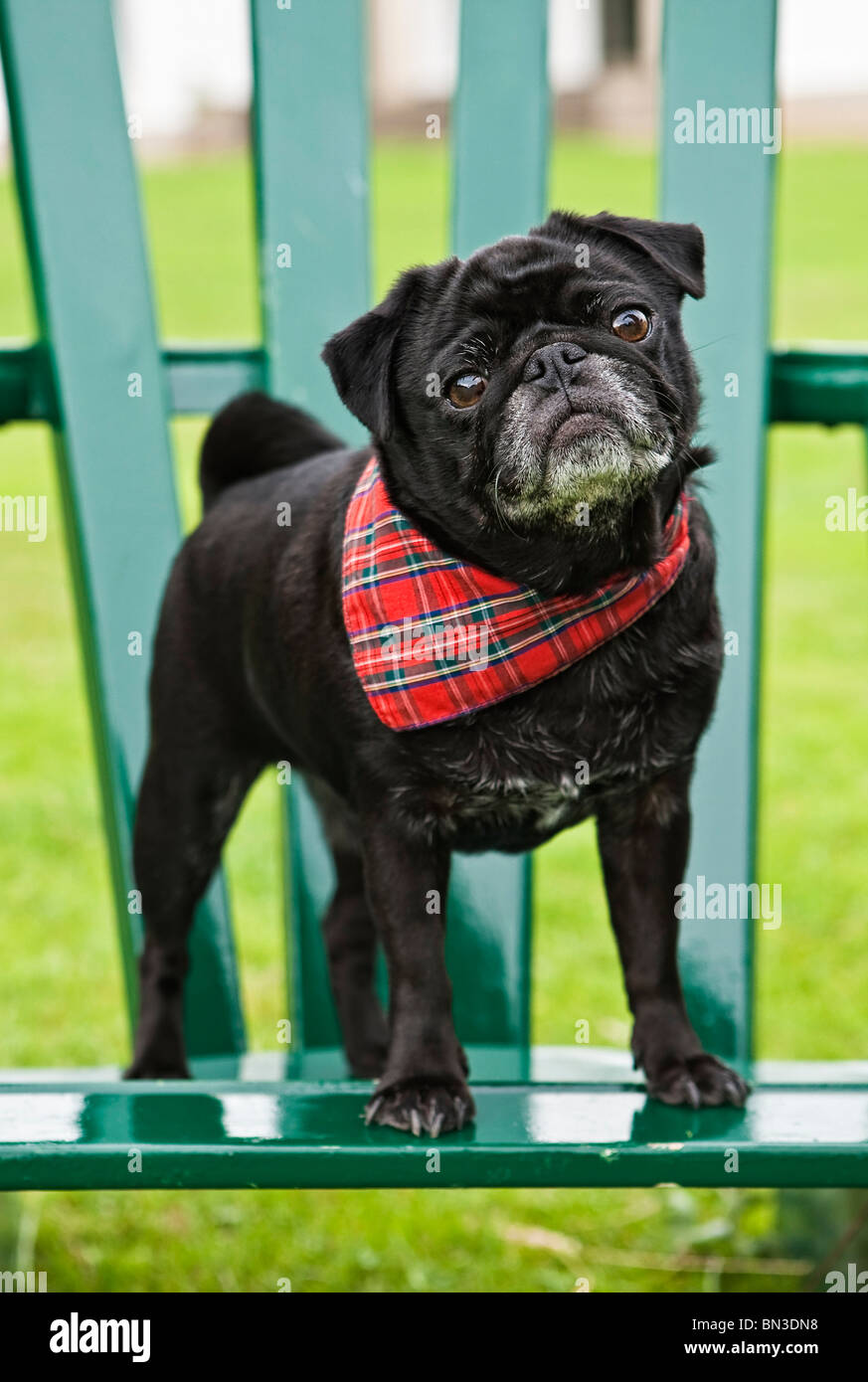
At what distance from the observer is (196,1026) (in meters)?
3.03

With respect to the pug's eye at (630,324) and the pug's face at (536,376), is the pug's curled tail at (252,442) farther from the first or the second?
the pug's eye at (630,324)

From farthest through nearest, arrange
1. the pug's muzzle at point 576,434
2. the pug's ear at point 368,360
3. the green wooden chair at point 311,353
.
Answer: the green wooden chair at point 311,353
the pug's ear at point 368,360
the pug's muzzle at point 576,434

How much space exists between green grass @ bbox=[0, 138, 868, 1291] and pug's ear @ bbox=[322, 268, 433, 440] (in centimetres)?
121

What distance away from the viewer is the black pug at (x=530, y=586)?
1.96m

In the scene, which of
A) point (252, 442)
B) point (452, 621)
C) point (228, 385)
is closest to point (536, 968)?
point (228, 385)

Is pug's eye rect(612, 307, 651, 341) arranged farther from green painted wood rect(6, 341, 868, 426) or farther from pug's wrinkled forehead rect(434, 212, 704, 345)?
green painted wood rect(6, 341, 868, 426)

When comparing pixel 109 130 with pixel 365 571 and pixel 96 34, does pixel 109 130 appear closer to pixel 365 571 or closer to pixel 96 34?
pixel 96 34

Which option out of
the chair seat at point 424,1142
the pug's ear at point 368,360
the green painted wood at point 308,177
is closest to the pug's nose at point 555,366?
the pug's ear at point 368,360

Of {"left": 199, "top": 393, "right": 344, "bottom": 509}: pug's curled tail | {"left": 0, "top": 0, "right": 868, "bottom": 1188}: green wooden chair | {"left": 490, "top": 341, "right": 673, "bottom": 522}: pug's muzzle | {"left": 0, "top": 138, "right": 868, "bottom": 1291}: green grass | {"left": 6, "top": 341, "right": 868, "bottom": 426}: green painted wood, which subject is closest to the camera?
{"left": 490, "top": 341, "right": 673, "bottom": 522}: pug's muzzle

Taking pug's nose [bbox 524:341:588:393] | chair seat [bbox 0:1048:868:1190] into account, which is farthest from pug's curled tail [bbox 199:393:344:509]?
chair seat [bbox 0:1048:868:1190]

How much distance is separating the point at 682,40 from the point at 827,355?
0.63m

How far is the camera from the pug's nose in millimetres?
1911

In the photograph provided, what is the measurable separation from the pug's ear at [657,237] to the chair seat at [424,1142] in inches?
39.4
